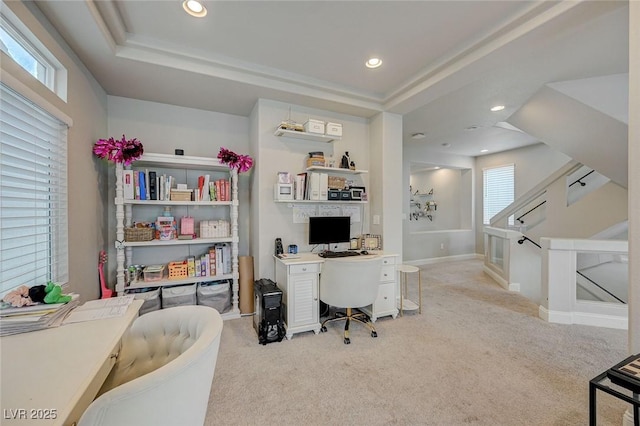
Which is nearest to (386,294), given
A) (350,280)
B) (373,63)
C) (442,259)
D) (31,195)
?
(350,280)

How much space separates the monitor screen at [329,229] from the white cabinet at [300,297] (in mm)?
483

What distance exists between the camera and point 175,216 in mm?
3176

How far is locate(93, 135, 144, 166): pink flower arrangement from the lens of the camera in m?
2.46

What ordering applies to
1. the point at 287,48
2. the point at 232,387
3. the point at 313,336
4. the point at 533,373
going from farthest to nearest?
1. the point at 313,336
2. the point at 287,48
3. the point at 533,373
4. the point at 232,387

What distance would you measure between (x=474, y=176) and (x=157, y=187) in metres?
7.43

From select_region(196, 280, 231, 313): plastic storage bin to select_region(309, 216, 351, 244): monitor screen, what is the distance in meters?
1.20

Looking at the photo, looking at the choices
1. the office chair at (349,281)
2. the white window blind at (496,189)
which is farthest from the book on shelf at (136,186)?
the white window blind at (496,189)

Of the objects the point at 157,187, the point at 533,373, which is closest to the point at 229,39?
the point at 157,187

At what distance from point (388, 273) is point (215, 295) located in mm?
2087

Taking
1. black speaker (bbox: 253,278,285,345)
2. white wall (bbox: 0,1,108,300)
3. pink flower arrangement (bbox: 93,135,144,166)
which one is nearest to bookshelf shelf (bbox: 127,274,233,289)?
white wall (bbox: 0,1,108,300)

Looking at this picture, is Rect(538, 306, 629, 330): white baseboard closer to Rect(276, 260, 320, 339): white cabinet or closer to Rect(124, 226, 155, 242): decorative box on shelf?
Rect(276, 260, 320, 339): white cabinet

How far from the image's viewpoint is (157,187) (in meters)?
2.85

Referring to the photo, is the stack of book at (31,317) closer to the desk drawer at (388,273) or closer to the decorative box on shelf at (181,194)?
the decorative box on shelf at (181,194)

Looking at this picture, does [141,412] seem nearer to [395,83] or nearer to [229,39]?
[229,39]
